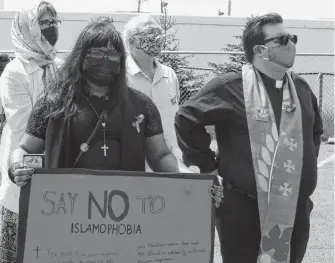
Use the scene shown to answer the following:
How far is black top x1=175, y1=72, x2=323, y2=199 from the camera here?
3.90m

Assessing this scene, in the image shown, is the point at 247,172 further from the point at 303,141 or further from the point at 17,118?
the point at 17,118

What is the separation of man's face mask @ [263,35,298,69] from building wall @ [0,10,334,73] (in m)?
16.7

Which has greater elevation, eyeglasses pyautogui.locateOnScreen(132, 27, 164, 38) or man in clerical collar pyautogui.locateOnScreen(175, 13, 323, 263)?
eyeglasses pyautogui.locateOnScreen(132, 27, 164, 38)

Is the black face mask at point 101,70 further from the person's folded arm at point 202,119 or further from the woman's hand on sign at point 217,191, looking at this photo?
the person's folded arm at point 202,119

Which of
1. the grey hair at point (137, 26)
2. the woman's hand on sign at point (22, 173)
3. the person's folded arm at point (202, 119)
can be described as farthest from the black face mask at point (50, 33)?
the woman's hand on sign at point (22, 173)

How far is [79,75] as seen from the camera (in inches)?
130


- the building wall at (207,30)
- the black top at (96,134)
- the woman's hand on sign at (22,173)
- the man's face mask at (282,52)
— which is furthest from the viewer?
the building wall at (207,30)

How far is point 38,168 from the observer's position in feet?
10.0

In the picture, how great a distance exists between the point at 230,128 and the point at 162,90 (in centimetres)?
125

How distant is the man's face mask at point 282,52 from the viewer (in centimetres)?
400

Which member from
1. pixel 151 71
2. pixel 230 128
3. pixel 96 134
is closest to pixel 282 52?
pixel 230 128

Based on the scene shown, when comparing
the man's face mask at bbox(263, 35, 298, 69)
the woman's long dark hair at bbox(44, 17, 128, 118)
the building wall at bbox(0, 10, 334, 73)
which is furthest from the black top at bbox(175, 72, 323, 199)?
the building wall at bbox(0, 10, 334, 73)

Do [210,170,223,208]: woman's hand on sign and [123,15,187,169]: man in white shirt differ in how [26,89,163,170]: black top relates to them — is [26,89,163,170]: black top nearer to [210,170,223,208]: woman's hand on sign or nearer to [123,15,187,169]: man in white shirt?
[210,170,223,208]: woman's hand on sign

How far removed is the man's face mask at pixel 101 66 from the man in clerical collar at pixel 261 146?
2.71 feet
